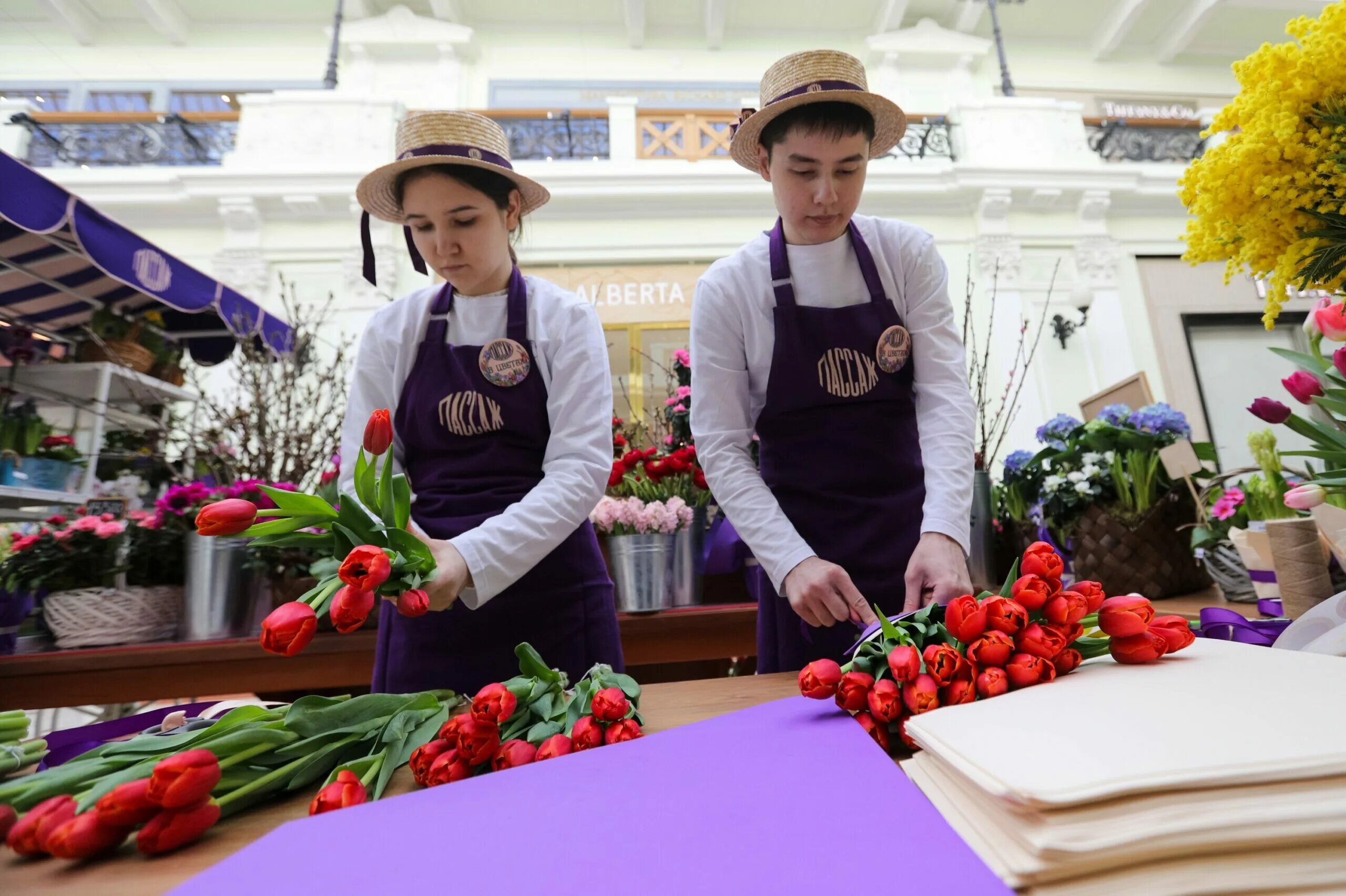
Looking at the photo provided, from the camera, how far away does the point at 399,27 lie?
23.2 ft

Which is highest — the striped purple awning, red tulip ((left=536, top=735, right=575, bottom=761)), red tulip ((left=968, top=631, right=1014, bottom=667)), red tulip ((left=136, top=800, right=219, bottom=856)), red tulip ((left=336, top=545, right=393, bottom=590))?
the striped purple awning

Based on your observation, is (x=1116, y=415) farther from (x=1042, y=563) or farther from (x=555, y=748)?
(x=555, y=748)

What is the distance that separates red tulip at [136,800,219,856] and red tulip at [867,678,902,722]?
0.43 meters

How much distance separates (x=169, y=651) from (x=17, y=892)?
1.44 metres

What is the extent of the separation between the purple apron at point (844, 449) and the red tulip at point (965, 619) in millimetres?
594

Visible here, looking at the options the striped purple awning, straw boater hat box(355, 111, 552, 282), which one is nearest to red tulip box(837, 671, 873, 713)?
straw boater hat box(355, 111, 552, 282)

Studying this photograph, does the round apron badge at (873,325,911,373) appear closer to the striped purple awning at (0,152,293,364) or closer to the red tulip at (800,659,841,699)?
the red tulip at (800,659,841,699)

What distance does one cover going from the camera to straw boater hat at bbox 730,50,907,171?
104 cm

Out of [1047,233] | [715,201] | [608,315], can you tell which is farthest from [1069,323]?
[608,315]

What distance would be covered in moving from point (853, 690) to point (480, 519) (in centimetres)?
76

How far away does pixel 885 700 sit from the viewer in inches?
18.7

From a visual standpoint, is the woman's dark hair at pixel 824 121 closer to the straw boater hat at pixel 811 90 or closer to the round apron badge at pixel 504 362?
the straw boater hat at pixel 811 90

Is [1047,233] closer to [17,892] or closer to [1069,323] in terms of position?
[1069,323]

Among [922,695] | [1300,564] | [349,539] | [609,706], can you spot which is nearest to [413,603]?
[349,539]
